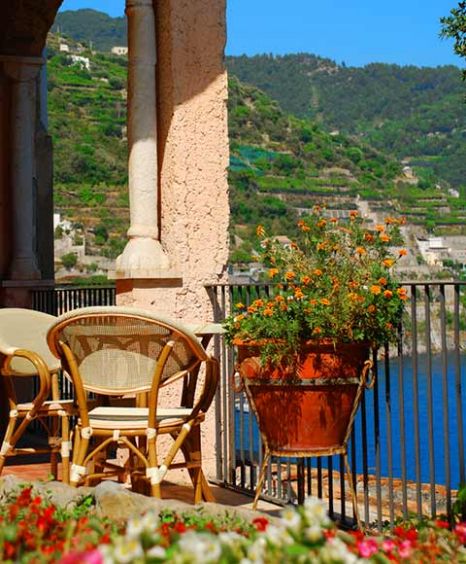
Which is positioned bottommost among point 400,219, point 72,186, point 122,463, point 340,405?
point 122,463

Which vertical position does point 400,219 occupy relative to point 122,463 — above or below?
above

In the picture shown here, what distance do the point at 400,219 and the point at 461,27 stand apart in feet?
6.95

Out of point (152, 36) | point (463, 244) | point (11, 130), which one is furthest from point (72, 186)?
point (152, 36)

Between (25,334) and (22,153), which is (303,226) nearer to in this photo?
(25,334)

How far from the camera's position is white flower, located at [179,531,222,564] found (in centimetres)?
168

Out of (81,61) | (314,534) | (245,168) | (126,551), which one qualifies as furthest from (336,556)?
(81,61)

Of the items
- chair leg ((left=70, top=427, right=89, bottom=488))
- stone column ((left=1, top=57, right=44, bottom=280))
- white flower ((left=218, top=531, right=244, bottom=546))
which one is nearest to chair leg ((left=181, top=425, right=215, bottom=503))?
chair leg ((left=70, top=427, right=89, bottom=488))

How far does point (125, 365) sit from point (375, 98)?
104 meters

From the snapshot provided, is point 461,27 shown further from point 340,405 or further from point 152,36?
point 340,405

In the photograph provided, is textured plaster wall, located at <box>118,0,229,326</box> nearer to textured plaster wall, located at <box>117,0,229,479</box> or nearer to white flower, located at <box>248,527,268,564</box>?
textured plaster wall, located at <box>117,0,229,479</box>

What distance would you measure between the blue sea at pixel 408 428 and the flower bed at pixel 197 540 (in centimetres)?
120

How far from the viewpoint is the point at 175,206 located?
5.32 meters

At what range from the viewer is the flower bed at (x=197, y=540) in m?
1.73

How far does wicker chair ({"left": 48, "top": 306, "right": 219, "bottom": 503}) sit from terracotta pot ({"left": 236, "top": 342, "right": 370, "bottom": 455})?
27 cm
